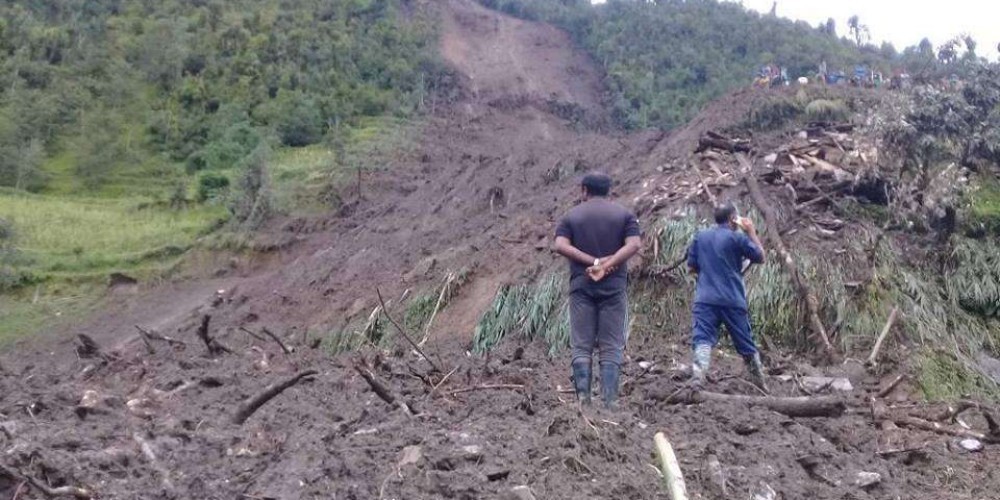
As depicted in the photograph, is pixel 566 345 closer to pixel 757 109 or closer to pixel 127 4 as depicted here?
pixel 757 109

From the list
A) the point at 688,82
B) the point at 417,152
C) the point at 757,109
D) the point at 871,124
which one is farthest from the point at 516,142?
the point at 871,124

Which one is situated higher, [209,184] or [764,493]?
[764,493]

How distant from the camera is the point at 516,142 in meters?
35.2

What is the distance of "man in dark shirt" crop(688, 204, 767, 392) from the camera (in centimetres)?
701

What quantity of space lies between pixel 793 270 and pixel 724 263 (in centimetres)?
322

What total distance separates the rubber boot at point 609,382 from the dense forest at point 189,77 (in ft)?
90.4

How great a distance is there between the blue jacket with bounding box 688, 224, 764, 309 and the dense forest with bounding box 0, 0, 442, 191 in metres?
26.8

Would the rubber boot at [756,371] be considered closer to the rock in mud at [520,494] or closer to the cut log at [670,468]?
the cut log at [670,468]

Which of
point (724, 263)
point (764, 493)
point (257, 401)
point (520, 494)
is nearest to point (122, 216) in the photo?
point (257, 401)

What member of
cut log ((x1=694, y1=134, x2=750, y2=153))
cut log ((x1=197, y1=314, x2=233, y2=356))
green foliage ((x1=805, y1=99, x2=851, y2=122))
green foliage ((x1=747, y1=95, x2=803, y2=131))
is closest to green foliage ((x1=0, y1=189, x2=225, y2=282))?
cut log ((x1=197, y1=314, x2=233, y2=356))

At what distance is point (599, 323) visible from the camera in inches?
249

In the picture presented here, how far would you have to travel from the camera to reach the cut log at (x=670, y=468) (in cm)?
429

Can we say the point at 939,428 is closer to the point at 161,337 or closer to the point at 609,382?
the point at 609,382

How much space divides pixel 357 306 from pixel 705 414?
10.0 metres
